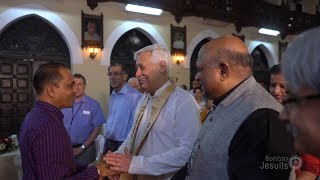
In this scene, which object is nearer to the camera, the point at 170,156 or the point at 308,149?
the point at 308,149

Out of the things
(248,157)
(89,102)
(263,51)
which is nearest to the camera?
(248,157)

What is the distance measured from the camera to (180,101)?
2.79 metres

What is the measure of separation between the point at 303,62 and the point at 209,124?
3.41ft

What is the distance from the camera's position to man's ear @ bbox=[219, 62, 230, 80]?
183 cm

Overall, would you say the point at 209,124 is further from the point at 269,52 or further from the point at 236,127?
the point at 269,52

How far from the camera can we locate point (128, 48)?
10750 millimetres

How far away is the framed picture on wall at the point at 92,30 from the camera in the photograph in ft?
31.2

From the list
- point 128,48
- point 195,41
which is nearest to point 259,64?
point 195,41

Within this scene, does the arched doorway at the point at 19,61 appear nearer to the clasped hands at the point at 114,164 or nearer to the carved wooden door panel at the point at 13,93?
the carved wooden door panel at the point at 13,93

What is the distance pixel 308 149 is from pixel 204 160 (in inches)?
33.6

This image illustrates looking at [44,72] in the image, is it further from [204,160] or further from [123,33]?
[123,33]

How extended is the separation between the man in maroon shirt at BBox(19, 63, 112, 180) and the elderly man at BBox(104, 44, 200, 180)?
280mm

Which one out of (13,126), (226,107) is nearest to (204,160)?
(226,107)

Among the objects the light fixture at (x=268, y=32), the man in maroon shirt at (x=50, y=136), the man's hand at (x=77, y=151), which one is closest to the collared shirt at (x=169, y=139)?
the man in maroon shirt at (x=50, y=136)
